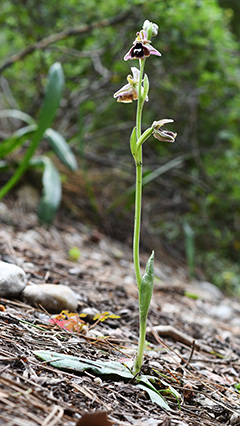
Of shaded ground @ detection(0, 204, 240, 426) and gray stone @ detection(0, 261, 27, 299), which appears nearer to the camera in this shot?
shaded ground @ detection(0, 204, 240, 426)

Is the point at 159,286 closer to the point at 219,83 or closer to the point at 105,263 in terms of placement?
the point at 105,263

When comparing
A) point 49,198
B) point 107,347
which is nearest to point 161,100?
point 49,198

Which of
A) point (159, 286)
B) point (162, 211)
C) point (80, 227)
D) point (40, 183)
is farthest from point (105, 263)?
point (162, 211)

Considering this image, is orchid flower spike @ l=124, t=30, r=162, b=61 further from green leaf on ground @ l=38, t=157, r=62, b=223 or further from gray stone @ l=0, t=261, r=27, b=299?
green leaf on ground @ l=38, t=157, r=62, b=223

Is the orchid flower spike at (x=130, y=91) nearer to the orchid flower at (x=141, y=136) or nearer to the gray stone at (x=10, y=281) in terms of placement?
the orchid flower at (x=141, y=136)

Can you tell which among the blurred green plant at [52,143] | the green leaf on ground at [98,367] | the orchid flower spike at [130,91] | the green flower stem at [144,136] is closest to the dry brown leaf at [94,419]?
the green leaf on ground at [98,367]

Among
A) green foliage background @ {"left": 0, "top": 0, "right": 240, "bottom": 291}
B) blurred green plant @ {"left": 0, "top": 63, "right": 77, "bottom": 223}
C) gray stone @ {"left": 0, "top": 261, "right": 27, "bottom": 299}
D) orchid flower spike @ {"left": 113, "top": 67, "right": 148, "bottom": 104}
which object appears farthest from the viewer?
green foliage background @ {"left": 0, "top": 0, "right": 240, "bottom": 291}

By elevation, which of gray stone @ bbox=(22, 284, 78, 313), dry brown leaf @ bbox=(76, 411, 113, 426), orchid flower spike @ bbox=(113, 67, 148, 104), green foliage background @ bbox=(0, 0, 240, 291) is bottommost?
dry brown leaf @ bbox=(76, 411, 113, 426)

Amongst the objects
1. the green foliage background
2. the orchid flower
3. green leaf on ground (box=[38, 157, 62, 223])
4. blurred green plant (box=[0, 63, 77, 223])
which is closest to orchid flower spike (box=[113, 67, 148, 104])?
the orchid flower
